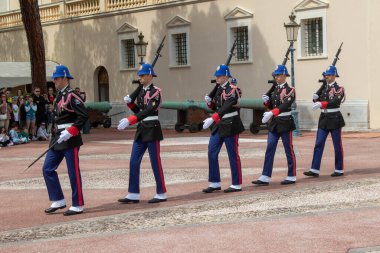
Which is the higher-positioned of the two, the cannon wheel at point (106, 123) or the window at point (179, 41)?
the window at point (179, 41)

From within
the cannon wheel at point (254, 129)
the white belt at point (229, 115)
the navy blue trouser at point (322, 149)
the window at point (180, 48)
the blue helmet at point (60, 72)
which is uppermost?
the window at point (180, 48)

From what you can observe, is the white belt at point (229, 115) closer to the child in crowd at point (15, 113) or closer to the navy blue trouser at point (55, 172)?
the navy blue trouser at point (55, 172)

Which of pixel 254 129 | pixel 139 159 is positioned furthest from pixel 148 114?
pixel 254 129

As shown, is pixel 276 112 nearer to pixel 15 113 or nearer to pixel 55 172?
pixel 55 172

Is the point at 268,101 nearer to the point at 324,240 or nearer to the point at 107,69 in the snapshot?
the point at 324,240

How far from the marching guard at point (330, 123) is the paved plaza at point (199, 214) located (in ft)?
0.89

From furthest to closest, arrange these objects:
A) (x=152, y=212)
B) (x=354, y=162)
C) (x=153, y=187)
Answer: (x=354, y=162) < (x=153, y=187) < (x=152, y=212)

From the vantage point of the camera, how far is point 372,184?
13.4 meters

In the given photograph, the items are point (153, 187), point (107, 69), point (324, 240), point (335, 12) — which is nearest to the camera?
point (324, 240)

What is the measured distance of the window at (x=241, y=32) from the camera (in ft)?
106

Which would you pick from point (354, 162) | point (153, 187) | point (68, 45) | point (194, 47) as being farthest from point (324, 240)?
point (68, 45)

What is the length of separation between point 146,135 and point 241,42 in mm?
21166

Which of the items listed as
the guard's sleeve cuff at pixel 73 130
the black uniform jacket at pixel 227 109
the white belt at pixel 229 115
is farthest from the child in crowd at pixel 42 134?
the guard's sleeve cuff at pixel 73 130

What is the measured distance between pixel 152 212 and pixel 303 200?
2149 mm
